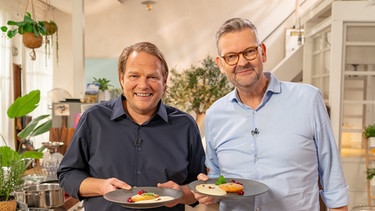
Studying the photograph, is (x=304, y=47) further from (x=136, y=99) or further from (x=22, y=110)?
(x=136, y=99)

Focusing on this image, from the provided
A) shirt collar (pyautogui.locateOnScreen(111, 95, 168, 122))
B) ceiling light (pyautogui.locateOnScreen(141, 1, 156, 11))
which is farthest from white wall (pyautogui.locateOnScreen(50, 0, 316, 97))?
shirt collar (pyautogui.locateOnScreen(111, 95, 168, 122))

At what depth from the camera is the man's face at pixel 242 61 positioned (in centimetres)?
151

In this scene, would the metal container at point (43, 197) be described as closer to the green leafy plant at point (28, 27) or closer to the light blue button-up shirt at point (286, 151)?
the light blue button-up shirt at point (286, 151)

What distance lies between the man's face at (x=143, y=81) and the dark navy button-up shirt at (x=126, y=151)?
0.09 m

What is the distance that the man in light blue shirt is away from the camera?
1.52 metres

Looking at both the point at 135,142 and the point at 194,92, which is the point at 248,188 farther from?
the point at 194,92

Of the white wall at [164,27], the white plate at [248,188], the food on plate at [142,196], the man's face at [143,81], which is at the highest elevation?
the white wall at [164,27]

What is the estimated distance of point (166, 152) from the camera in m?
1.58

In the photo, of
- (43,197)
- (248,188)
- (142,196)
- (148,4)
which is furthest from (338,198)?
(148,4)

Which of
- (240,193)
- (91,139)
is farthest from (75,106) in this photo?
(240,193)

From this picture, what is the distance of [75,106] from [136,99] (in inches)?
96.2

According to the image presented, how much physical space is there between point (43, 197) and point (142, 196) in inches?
32.0

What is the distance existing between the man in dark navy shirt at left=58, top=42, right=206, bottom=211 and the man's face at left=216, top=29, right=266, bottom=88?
0.83 ft

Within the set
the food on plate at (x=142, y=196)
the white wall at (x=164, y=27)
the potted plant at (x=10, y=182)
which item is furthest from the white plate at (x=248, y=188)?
the white wall at (x=164, y=27)
